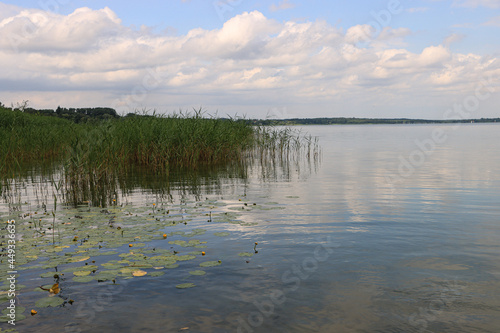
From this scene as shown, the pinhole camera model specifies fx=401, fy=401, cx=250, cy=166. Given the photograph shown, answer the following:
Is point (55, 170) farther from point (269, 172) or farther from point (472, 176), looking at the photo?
point (472, 176)

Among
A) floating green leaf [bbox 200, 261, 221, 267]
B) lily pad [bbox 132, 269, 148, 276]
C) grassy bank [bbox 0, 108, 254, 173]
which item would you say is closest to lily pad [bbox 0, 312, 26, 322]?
lily pad [bbox 132, 269, 148, 276]

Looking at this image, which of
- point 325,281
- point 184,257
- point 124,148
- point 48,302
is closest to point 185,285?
point 184,257

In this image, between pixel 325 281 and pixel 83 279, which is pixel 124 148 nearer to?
pixel 83 279

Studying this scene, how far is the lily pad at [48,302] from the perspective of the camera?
585cm

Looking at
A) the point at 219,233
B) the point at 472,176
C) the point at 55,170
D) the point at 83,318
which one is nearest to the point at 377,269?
the point at 219,233

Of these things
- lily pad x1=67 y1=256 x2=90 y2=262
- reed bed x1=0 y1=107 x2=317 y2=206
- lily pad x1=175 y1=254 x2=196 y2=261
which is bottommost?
lily pad x1=175 y1=254 x2=196 y2=261

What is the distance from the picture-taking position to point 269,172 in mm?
23766

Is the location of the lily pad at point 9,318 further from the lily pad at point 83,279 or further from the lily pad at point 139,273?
the lily pad at point 139,273

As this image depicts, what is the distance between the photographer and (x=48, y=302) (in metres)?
5.91

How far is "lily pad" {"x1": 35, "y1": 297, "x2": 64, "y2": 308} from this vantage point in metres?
5.85

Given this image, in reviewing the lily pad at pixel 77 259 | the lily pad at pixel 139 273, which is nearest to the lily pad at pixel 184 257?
the lily pad at pixel 139 273

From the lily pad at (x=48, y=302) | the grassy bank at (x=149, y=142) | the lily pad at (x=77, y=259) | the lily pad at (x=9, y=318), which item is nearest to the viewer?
the lily pad at (x=9, y=318)

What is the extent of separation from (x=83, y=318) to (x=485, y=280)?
6.41 metres

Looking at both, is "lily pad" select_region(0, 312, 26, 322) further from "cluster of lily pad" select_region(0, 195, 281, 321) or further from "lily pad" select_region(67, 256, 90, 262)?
"lily pad" select_region(67, 256, 90, 262)
